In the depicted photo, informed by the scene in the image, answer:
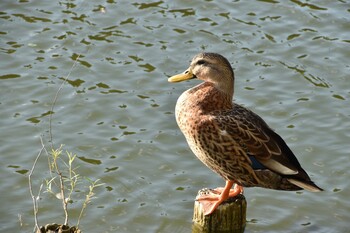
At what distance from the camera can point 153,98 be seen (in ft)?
33.7

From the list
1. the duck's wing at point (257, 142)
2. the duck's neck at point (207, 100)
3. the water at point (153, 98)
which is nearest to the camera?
the duck's wing at point (257, 142)

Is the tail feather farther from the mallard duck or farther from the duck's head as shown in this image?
the duck's head

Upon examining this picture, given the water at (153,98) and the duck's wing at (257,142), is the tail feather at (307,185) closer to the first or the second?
the duck's wing at (257,142)

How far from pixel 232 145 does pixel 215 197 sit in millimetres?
488

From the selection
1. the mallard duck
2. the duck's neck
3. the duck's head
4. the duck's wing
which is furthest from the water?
the duck's head

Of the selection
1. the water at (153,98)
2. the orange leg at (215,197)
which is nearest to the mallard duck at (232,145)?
the orange leg at (215,197)

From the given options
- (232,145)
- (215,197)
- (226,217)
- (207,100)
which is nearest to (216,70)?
(207,100)

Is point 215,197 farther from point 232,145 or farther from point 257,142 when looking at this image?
point 257,142

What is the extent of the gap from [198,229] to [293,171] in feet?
3.61

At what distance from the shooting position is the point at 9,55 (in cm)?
1093

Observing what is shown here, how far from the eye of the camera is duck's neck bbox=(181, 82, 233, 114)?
776cm

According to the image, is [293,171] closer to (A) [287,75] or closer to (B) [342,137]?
(B) [342,137]

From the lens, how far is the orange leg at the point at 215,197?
7.63 metres

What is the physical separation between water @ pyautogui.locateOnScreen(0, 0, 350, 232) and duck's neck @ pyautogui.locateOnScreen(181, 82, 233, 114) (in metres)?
1.35
